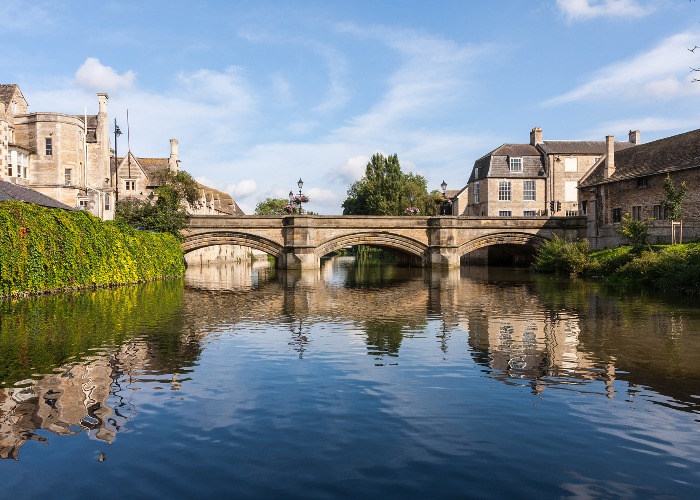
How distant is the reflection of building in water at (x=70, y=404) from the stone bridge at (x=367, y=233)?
36.5 metres

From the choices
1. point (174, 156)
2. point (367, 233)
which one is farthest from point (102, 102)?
point (367, 233)

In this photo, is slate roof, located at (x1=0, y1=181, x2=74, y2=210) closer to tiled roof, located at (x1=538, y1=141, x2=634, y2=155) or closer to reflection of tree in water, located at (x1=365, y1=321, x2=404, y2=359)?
reflection of tree in water, located at (x1=365, y1=321, x2=404, y2=359)

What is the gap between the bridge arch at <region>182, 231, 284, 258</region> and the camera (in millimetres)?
47969

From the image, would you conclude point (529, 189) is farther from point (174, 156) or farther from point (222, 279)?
point (174, 156)

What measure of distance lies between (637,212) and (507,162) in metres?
21.9

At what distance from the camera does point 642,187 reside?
45.8 metres

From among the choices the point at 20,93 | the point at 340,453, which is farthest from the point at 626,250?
the point at 20,93

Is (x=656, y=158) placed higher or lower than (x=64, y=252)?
higher

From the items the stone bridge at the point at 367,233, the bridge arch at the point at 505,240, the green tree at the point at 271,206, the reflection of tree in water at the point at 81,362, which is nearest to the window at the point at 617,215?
the stone bridge at the point at 367,233

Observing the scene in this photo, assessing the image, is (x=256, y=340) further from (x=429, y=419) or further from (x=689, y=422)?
(x=689, y=422)

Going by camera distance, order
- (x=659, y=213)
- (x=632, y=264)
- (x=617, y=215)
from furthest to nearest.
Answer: (x=617, y=215) < (x=659, y=213) < (x=632, y=264)

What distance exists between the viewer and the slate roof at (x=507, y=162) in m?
66.1

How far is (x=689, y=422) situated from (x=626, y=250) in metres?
34.9

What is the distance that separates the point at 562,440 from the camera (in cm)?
779
